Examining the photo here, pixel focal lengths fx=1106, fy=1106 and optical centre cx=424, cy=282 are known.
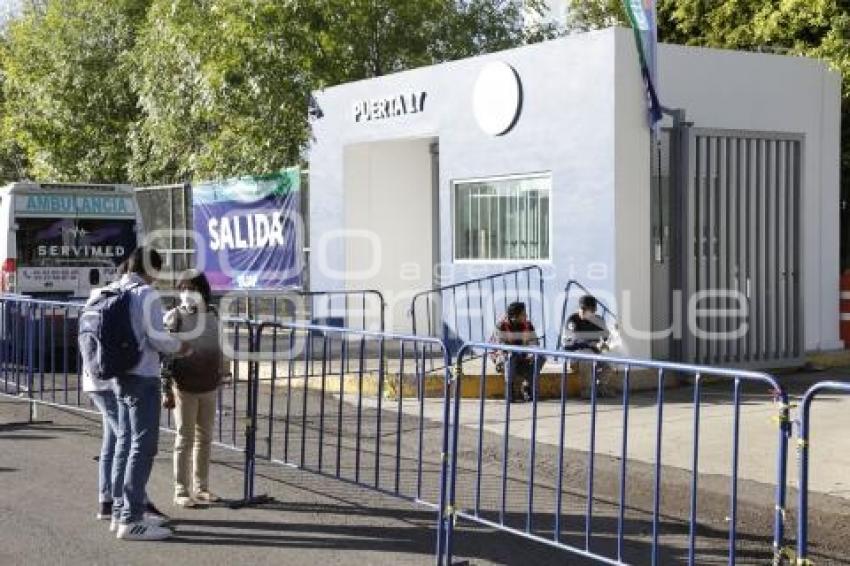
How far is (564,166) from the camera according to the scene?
41.9ft

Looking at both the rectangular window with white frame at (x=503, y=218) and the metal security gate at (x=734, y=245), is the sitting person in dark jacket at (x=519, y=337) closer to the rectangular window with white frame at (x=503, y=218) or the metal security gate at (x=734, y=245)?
the rectangular window with white frame at (x=503, y=218)

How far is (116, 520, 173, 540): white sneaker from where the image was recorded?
656 cm

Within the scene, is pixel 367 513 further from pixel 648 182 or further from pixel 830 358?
pixel 830 358

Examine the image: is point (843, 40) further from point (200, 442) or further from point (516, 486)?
point (200, 442)

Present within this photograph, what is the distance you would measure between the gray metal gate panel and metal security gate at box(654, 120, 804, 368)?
0.04ft

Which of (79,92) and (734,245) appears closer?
(734,245)

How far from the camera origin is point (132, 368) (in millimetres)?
6598

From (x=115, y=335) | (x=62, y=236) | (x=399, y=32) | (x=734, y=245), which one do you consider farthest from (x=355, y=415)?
(x=399, y=32)

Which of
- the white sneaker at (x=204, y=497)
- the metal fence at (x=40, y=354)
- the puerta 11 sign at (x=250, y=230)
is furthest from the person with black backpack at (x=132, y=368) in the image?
the puerta 11 sign at (x=250, y=230)

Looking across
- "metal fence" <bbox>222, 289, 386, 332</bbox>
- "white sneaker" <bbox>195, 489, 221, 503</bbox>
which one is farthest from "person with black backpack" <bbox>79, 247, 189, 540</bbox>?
"metal fence" <bbox>222, 289, 386, 332</bbox>

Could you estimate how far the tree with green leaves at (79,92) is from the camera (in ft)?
87.7

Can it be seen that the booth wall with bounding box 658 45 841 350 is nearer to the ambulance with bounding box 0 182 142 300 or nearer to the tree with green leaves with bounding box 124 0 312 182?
the tree with green leaves with bounding box 124 0 312 182

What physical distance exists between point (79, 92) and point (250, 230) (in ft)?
33.9

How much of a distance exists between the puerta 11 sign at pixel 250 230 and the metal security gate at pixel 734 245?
7.15 meters
